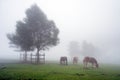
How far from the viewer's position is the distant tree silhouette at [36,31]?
41056mm

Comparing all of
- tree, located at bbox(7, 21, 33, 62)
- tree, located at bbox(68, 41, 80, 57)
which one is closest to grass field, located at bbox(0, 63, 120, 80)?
tree, located at bbox(7, 21, 33, 62)

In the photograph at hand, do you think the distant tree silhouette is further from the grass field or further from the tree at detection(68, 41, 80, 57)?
the tree at detection(68, 41, 80, 57)

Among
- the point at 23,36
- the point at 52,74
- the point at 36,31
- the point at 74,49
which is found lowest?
the point at 52,74

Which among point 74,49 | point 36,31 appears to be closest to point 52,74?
point 36,31

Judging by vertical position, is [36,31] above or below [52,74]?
above

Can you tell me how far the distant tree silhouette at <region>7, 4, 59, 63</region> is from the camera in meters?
41.1

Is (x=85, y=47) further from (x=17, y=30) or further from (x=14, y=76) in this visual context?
(x=14, y=76)

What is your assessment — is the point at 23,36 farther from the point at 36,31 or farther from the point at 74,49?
the point at 74,49

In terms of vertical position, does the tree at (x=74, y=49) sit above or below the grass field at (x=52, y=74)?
above

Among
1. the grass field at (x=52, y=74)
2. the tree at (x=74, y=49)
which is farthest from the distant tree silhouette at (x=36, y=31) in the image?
the tree at (x=74, y=49)

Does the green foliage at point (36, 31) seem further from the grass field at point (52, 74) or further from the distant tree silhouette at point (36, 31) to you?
the grass field at point (52, 74)

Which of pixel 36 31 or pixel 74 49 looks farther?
pixel 74 49

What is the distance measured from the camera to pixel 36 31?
41.6 meters

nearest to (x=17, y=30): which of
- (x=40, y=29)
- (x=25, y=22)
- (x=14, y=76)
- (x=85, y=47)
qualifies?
(x=25, y=22)
